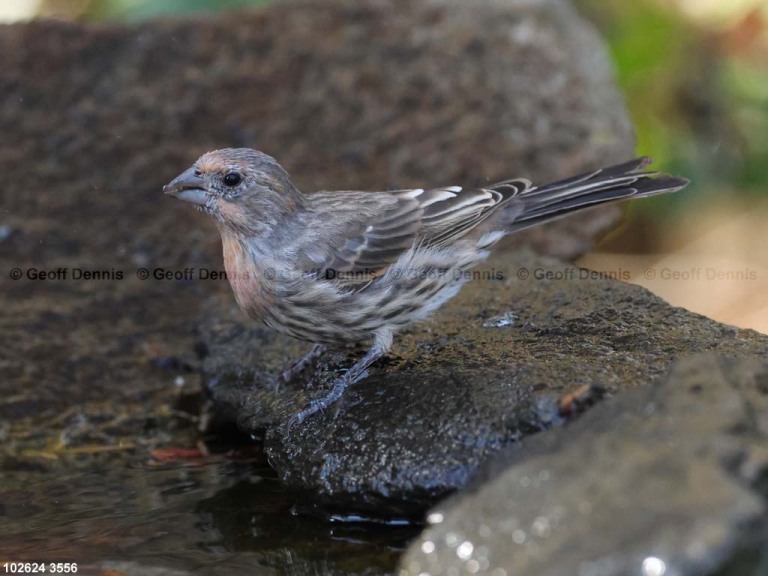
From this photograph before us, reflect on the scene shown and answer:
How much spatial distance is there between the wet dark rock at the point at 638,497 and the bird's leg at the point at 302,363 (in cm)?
165

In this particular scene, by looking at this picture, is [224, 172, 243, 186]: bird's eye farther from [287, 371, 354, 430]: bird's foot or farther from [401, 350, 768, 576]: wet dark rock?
[401, 350, 768, 576]: wet dark rock

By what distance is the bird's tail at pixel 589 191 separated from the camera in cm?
452

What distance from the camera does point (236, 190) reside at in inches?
175

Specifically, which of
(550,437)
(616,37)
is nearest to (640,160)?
(550,437)

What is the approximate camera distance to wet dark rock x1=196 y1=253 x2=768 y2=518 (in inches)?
136

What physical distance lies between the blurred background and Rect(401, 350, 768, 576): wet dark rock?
A: 17.7 ft

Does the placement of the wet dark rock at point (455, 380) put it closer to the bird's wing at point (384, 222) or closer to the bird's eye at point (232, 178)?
the bird's wing at point (384, 222)

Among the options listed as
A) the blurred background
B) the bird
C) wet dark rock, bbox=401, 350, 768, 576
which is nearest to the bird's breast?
the bird

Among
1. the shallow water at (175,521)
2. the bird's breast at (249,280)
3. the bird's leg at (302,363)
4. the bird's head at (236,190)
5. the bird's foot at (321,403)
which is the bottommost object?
the shallow water at (175,521)

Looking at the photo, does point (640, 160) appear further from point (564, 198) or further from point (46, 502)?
point (46, 502)

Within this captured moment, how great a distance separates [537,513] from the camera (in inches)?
101

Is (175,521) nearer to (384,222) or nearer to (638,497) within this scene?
(384,222)

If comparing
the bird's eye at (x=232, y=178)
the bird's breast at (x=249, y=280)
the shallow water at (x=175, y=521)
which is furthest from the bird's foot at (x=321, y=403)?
the bird's eye at (x=232, y=178)

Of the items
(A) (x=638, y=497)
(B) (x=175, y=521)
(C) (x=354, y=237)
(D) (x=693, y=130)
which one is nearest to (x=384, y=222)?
(C) (x=354, y=237)
